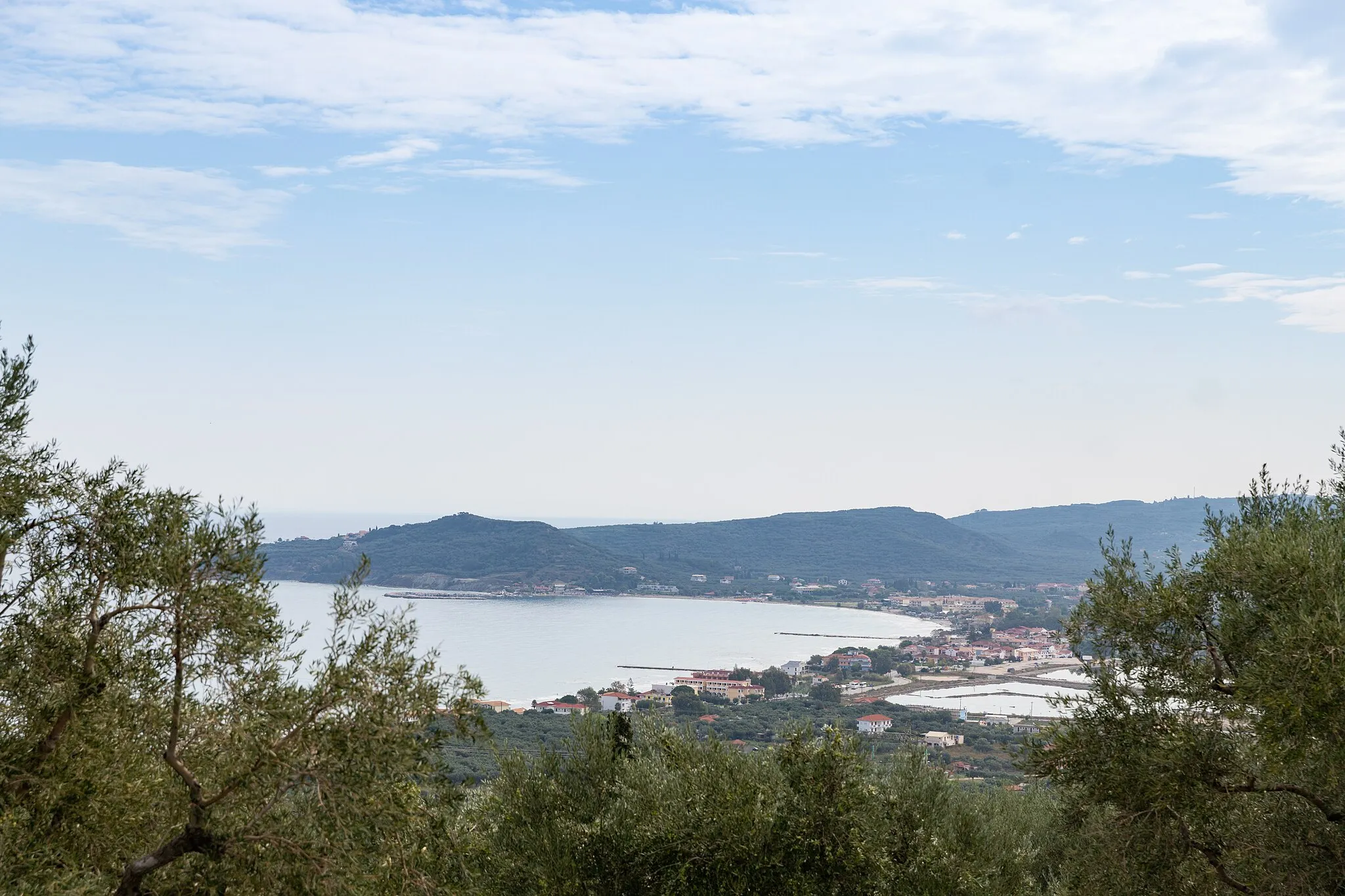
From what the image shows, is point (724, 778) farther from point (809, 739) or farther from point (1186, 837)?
point (1186, 837)

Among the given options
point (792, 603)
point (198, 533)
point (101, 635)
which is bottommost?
point (792, 603)

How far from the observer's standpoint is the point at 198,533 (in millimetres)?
7262

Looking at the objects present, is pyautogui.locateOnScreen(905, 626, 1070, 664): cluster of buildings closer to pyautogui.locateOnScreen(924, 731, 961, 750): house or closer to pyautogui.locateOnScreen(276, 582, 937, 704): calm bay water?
pyautogui.locateOnScreen(276, 582, 937, 704): calm bay water

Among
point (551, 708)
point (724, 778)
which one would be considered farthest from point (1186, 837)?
point (551, 708)

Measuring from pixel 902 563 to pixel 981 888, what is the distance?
16890 cm

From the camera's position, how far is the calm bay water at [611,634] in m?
67.0

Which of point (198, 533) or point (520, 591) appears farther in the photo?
point (520, 591)

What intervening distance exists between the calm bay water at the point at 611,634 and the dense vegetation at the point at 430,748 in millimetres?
24905

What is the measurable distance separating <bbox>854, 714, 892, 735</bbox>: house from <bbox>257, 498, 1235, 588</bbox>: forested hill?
56.9 metres

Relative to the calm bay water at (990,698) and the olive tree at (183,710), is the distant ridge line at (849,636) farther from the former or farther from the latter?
the olive tree at (183,710)

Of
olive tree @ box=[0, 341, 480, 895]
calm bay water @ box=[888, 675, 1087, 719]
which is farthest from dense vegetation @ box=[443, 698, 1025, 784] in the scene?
olive tree @ box=[0, 341, 480, 895]

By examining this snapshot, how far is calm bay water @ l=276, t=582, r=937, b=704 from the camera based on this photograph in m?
67.0

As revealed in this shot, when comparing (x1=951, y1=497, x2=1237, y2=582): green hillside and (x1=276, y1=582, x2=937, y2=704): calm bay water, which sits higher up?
(x1=951, y1=497, x2=1237, y2=582): green hillside

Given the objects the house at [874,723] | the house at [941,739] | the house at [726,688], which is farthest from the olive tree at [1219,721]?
the house at [726,688]
